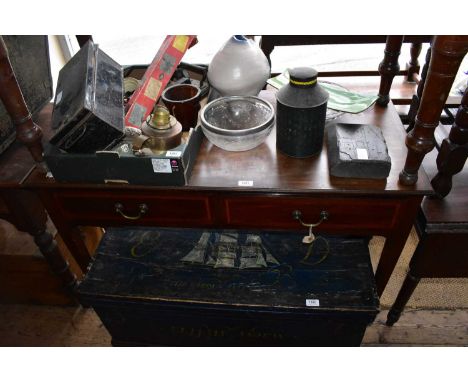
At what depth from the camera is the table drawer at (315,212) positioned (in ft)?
4.29

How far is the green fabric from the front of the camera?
156 cm

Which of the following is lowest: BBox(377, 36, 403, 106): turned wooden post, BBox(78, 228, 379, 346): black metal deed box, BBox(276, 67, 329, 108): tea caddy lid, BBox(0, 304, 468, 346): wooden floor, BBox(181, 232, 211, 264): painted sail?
BBox(0, 304, 468, 346): wooden floor

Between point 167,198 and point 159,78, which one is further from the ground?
point 159,78

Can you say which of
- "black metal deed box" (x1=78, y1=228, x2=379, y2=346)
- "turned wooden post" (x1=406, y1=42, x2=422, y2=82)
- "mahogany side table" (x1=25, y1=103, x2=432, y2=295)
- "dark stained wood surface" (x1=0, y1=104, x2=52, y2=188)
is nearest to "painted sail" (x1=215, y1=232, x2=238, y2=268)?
"black metal deed box" (x1=78, y1=228, x2=379, y2=346)

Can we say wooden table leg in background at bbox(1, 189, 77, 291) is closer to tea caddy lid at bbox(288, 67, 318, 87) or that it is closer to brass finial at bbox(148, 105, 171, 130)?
brass finial at bbox(148, 105, 171, 130)

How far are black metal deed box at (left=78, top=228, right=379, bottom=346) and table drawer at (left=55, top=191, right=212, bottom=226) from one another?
0.67ft

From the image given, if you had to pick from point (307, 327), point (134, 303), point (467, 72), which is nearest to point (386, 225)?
point (307, 327)

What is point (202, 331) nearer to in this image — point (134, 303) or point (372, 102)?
point (134, 303)

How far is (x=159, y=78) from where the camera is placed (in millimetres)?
1479

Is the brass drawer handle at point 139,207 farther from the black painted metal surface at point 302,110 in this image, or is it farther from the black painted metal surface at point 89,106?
the black painted metal surface at point 302,110

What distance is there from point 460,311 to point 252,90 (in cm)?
149

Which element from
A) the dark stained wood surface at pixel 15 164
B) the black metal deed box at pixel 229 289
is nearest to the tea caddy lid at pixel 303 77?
the black metal deed box at pixel 229 289

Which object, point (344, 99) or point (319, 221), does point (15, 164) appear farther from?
point (344, 99)
